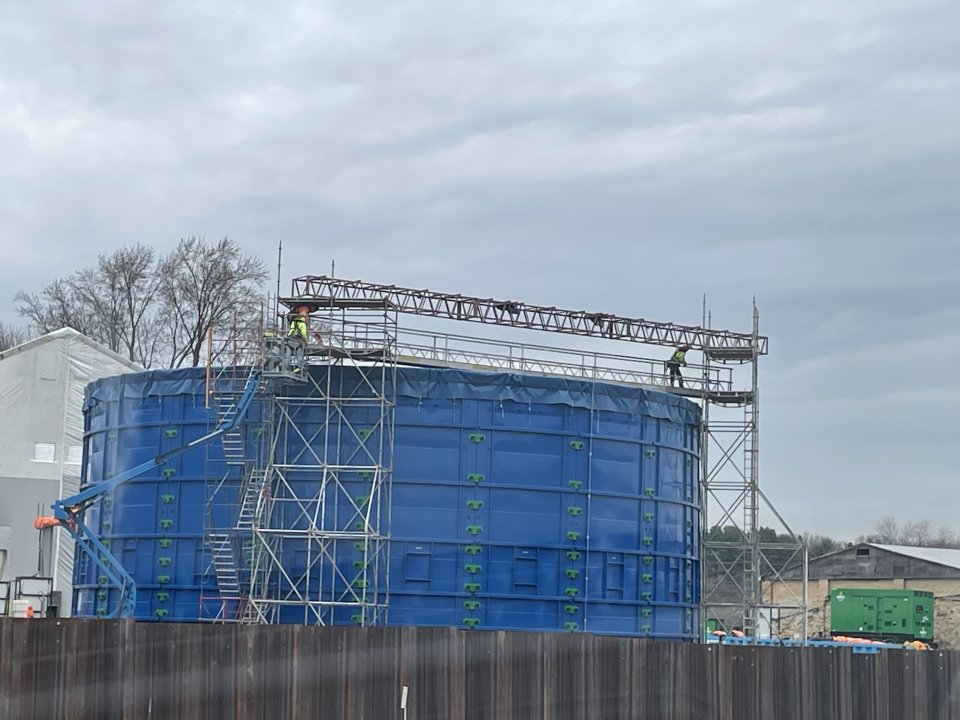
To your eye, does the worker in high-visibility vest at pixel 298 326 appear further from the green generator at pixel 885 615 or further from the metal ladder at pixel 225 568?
the green generator at pixel 885 615

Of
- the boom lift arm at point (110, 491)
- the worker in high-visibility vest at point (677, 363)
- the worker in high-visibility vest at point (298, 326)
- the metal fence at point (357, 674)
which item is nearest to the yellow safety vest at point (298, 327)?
the worker in high-visibility vest at point (298, 326)

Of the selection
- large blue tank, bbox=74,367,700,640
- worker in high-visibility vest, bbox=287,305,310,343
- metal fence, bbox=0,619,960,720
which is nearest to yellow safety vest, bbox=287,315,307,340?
worker in high-visibility vest, bbox=287,305,310,343

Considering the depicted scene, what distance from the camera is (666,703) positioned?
54.9 ft

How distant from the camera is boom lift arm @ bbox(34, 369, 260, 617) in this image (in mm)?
33125

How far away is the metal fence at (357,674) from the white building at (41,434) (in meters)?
32.3

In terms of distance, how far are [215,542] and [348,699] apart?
18681 mm

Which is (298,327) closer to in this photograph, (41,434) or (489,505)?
(489,505)

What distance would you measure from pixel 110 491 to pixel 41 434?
12662 mm

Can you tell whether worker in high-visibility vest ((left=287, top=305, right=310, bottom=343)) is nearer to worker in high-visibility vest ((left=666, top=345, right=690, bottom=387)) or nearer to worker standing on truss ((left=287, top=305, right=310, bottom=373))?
worker standing on truss ((left=287, top=305, right=310, bottom=373))

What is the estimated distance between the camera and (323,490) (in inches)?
1297

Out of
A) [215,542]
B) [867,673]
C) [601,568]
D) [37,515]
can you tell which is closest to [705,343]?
[601,568]

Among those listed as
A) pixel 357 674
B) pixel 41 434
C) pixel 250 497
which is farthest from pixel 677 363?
pixel 357 674

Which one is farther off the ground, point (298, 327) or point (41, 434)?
point (298, 327)

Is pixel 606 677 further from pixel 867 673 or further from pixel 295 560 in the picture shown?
pixel 295 560
